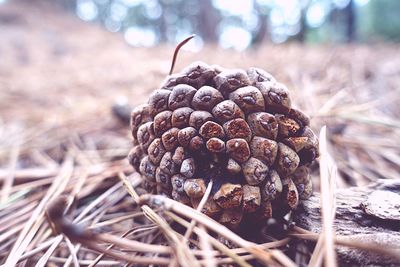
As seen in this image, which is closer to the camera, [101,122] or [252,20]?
[101,122]

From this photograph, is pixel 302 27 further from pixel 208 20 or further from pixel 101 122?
pixel 101 122

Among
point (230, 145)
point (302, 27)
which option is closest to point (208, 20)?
point (302, 27)

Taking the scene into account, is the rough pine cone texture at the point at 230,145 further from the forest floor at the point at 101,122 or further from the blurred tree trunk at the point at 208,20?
the blurred tree trunk at the point at 208,20

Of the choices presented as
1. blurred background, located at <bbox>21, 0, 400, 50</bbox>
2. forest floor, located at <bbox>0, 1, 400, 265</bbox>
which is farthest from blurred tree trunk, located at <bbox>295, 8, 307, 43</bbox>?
forest floor, located at <bbox>0, 1, 400, 265</bbox>

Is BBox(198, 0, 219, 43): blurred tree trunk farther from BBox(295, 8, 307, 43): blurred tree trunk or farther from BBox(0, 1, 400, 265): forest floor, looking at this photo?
BBox(0, 1, 400, 265): forest floor

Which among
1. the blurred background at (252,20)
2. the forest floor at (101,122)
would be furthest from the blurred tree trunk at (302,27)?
the forest floor at (101,122)
